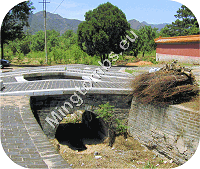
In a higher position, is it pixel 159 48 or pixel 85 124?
pixel 159 48

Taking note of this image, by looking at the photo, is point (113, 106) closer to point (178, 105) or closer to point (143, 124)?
point (143, 124)

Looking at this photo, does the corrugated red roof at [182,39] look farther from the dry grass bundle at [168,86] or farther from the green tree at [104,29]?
the dry grass bundle at [168,86]

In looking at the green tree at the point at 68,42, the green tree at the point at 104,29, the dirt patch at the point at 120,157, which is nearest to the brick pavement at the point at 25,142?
the dirt patch at the point at 120,157

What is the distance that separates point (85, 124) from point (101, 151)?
2.92 meters

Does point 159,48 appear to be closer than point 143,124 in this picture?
No

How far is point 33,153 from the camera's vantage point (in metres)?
2.94

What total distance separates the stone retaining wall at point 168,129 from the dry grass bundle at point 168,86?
30 centimetres

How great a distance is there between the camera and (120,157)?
209 inches

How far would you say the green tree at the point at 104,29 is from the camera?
1272 cm

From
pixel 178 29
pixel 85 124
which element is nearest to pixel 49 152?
pixel 85 124

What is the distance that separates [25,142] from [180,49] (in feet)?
47.6

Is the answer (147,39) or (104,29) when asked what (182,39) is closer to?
(104,29)

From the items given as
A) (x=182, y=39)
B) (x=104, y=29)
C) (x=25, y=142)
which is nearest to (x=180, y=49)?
(x=182, y=39)

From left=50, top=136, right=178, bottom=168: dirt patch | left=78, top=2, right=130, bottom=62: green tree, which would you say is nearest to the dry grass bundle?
left=50, top=136, right=178, bottom=168: dirt patch
